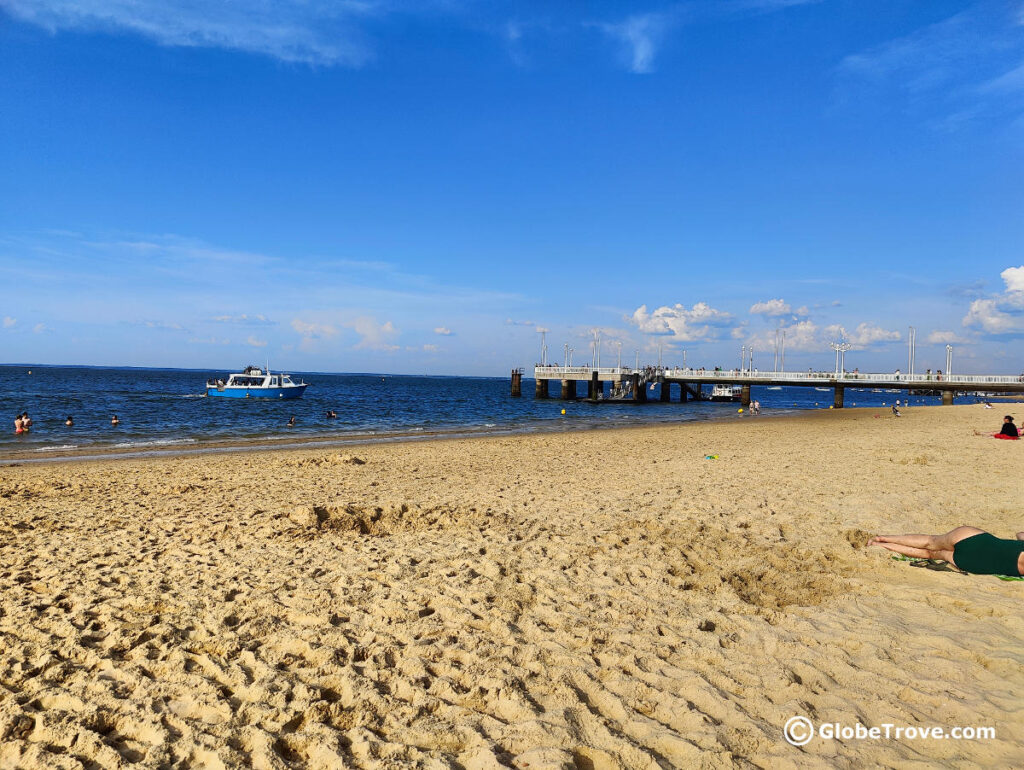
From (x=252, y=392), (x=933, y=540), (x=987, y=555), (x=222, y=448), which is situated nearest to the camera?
(x=987, y=555)

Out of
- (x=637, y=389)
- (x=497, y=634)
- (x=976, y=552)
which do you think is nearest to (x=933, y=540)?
(x=976, y=552)

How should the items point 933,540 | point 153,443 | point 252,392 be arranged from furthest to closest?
point 252,392
point 153,443
point 933,540

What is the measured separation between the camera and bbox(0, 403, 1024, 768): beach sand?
3.12 m

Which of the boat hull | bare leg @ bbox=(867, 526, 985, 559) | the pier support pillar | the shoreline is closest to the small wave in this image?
the shoreline

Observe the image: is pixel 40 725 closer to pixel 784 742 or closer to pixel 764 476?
pixel 784 742

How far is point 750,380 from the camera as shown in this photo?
60.0 metres

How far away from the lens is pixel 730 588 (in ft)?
17.5

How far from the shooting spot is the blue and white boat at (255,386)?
48.2 m

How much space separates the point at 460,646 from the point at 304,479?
8.63m

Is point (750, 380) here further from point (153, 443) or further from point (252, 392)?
point (153, 443)

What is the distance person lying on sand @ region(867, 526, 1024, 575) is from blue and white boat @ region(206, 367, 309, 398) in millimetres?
48183

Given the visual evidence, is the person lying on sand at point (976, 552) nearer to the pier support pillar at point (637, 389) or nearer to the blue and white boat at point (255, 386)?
the blue and white boat at point (255, 386)

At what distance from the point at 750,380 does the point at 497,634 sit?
60.6 meters

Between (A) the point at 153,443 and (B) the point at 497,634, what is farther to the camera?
(A) the point at 153,443
